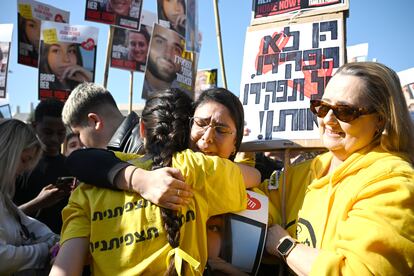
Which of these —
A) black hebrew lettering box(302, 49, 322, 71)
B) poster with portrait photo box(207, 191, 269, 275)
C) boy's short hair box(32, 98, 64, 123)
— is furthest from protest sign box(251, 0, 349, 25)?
boy's short hair box(32, 98, 64, 123)

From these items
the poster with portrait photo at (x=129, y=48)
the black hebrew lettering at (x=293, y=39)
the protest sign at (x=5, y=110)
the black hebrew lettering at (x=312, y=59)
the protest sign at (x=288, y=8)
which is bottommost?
the protest sign at (x=5, y=110)

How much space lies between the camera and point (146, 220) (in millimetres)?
1631

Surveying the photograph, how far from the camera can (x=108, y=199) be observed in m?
1.72

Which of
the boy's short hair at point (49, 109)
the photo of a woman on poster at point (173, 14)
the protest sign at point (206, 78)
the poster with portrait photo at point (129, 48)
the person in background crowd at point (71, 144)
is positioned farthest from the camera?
the protest sign at point (206, 78)

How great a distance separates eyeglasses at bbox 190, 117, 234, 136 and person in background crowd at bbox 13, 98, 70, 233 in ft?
5.20

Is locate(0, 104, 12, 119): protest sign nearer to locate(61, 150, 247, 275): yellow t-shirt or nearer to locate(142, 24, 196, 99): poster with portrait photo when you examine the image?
locate(142, 24, 196, 99): poster with portrait photo

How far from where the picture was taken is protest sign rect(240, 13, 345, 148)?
7.79 ft

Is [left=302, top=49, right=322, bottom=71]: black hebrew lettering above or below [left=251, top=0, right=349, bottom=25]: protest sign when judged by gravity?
below

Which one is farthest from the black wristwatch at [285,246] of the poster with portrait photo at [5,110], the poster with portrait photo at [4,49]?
the poster with portrait photo at [4,49]

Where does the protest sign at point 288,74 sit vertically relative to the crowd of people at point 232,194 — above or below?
above

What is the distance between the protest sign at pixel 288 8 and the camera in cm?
241

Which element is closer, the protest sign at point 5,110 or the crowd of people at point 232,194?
the crowd of people at point 232,194

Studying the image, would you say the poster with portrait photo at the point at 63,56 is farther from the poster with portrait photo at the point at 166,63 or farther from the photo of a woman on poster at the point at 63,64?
the poster with portrait photo at the point at 166,63

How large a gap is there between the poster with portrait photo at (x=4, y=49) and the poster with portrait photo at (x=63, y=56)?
0.49 m
